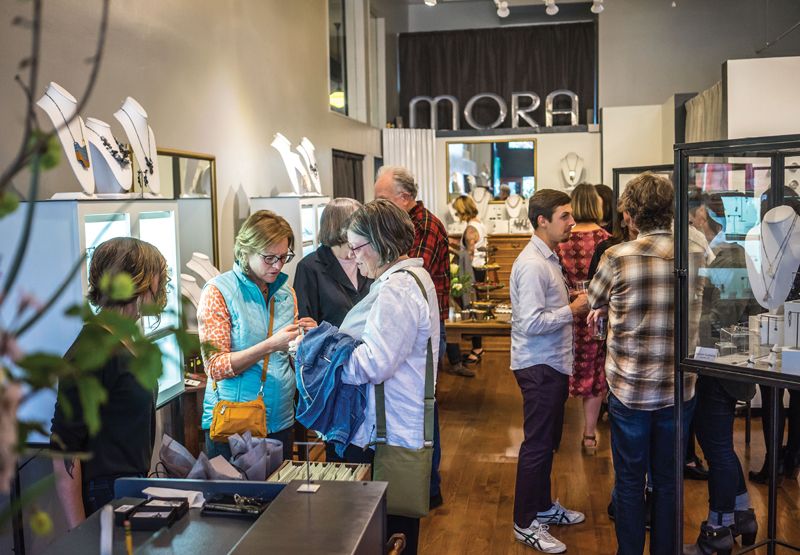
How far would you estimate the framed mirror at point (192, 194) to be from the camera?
4395 mm

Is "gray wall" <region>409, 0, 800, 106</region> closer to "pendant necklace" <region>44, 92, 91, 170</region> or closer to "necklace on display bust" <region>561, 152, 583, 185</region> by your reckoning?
"necklace on display bust" <region>561, 152, 583, 185</region>

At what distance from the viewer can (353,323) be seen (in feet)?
8.37

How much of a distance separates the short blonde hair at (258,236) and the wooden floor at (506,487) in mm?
1649

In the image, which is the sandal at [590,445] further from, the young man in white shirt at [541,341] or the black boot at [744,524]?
the black boot at [744,524]

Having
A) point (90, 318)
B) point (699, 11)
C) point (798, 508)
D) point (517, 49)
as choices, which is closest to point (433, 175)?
point (517, 49)

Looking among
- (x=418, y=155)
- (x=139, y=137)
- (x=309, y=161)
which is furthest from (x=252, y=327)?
(x=418, y=155)

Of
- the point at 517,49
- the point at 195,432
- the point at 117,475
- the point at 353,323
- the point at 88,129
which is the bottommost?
the point at 195,432

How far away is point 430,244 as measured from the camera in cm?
464

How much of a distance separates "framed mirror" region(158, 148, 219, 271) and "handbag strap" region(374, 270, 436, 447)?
2124mm

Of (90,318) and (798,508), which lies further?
(798,508)

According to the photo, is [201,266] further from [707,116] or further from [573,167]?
[573,167]

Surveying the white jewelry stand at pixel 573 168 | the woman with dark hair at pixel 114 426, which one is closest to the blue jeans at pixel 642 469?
the woman with dark hair at pixel 114 426

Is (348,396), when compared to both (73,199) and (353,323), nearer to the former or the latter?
(353,323)

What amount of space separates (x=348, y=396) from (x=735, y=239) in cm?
136
